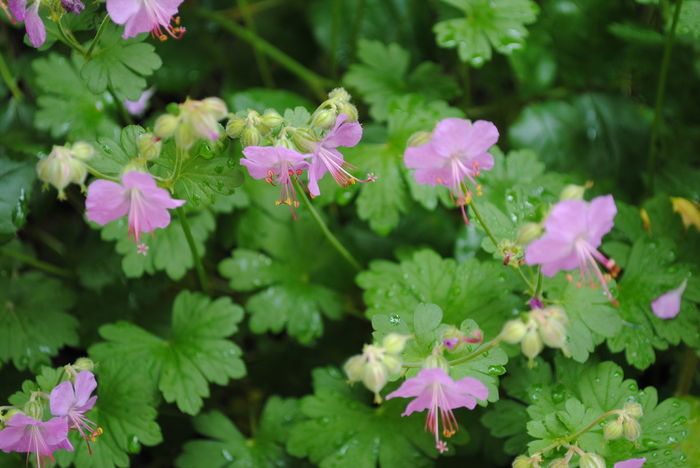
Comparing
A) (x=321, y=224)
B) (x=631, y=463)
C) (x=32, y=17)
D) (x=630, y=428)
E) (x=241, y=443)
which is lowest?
(x=241, y=443)

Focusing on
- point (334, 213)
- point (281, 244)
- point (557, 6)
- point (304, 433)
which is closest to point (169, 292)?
point (281, 244)

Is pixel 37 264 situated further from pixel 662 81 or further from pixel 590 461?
pixel 662 81

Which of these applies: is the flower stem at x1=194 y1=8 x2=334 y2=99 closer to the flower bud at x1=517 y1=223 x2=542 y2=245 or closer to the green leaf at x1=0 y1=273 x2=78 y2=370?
the green leaf at x1=0 y1=273 x2=78 y2=370

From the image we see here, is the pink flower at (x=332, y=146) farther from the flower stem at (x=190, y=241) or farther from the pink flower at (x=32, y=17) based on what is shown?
the pink flower at (x=32, y=17)

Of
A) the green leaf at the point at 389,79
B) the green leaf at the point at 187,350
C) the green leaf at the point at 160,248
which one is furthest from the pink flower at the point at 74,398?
the green leaf at the point at 389,79

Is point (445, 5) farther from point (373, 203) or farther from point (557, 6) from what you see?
point (373, 203)

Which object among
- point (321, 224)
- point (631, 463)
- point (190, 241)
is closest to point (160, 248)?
point (190, 241)
